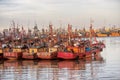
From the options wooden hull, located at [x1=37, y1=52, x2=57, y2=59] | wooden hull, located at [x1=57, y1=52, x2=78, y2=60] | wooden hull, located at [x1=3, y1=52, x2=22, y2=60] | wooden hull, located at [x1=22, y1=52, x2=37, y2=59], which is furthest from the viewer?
wooden hull, located at [x1=3, y1=52, x2=22, y2=60]

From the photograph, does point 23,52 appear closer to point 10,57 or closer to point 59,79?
point 10,57

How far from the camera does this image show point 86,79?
31.3 metres

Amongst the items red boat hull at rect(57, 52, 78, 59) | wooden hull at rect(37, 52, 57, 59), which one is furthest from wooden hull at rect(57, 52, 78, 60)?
wooden hull at rect(37, 52, 57, 59)

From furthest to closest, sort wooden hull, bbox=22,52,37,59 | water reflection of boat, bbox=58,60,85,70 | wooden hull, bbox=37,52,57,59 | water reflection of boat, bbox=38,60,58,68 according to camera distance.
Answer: wooden hull, bbox=22,52,37,59 → wooden hull, bbox=37,52,57,59 → water reflection of boat, bbox=38,60,58,68 → water reflection of boat, bbox=58,60,85,70

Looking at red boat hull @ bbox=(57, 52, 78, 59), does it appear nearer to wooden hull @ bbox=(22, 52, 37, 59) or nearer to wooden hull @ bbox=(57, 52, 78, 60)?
wooden hull @ bbox=(57, 52, 78, 60)

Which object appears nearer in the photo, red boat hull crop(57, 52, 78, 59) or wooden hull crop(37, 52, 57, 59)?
red boat hull crop(57, 52, 78, 59)

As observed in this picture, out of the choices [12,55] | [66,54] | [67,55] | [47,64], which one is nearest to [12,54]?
[12,55]

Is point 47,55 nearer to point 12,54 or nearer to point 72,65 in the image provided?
point 12,54

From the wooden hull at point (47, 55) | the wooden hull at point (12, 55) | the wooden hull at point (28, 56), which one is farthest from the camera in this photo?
the wooden hull at point (12, 55)

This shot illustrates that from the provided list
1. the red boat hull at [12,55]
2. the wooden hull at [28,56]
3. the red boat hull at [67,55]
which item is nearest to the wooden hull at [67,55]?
the red boat hull at [67,55]

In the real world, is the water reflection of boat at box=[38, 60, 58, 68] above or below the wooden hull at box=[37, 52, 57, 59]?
below

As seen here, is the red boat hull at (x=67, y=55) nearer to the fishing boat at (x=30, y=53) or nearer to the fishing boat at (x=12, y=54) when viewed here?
the fishing boat at (x=30, y=53)

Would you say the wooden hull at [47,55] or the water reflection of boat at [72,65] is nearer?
the water reflection of boat at [72,65]

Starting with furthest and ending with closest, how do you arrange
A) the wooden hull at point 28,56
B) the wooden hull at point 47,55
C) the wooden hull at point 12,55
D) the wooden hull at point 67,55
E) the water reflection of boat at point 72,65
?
the wooden hull at point 12,55 < the wooden hull at point 28,56 < the wooden hull at point 47,55 < the wooden hull at point 67,55 < the water reflection of boat at point 72,65
